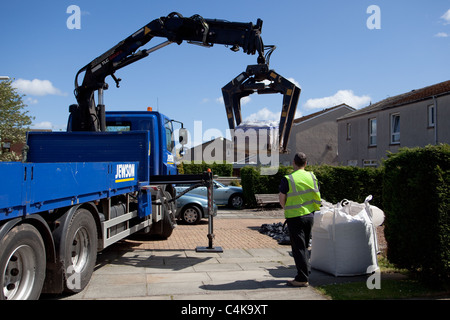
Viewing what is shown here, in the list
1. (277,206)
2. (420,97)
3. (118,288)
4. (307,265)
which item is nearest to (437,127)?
(420,97)

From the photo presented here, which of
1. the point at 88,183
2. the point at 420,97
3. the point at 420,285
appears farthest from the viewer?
the point at 420,97

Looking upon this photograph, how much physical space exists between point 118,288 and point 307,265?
8.55 feet

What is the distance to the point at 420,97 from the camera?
22.0m

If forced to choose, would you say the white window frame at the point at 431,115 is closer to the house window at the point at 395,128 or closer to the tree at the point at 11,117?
the house window at the point at 395,128

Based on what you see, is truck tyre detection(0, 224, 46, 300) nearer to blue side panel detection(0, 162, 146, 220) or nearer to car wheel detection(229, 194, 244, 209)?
blue side panel detection(0, 162, 146, 220)

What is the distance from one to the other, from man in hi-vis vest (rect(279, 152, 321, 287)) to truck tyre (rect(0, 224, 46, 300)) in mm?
3146

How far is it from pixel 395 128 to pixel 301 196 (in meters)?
20.9

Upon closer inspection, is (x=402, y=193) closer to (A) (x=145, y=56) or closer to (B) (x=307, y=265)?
(B) (x=307, y=265)

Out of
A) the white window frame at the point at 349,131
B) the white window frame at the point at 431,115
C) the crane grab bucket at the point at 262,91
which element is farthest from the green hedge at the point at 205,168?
the crane grab bucket at the point at 262,91

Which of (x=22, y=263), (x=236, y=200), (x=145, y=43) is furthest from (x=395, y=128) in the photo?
(x=22, y=263)

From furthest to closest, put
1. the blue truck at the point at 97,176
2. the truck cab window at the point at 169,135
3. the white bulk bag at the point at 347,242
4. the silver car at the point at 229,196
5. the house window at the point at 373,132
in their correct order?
1. the house window at the point at 373,132
2. the silver car at the point at 229,196
3. the truck cab window at the point at 169,135
4. the white bulk bag at the point at 347,242
5. the blue truck at the point at 97,176

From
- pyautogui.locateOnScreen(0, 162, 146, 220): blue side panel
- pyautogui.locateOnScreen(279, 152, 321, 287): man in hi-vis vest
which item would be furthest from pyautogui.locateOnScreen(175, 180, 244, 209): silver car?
pyautogui.locateOnScreen(279, 152, 321, 287): man in hi-vis vest

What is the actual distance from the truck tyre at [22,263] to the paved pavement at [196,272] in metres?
1.01

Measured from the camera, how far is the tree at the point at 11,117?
87.8 ft
